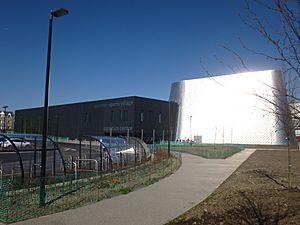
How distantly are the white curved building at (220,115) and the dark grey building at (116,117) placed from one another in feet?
14.6

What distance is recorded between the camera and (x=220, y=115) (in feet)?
266

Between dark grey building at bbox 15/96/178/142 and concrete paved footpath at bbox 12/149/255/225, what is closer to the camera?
concrete paved footpath at bbox 12/149/255/225

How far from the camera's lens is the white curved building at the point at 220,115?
73188 millimetres

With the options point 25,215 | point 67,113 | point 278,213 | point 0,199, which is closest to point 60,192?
point 0,199

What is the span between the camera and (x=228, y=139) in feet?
253

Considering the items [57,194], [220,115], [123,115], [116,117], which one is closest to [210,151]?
A: [57,194]

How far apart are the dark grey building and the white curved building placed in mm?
4445

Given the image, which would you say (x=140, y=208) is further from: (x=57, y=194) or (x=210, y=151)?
(x=210, y=151)

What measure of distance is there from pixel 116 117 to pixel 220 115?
2826 cm

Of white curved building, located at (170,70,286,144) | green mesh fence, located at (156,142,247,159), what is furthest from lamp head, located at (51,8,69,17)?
white curved building, located at (170,70,286,144)

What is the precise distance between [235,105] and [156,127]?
73.0ft

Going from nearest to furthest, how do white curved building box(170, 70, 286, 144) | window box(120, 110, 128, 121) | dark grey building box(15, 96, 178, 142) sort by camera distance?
dark grey building box(15, 96, 178, 142), window box(120, 110, 128, 121), white curved building box(170, 70, 286, 144)

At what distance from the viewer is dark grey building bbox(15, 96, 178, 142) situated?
68.3 m

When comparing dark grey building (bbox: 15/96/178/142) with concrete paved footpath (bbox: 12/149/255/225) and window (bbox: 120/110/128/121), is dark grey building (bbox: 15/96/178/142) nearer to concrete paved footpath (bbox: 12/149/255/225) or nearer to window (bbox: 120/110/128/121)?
window (bbox: 120/110/128/121)
